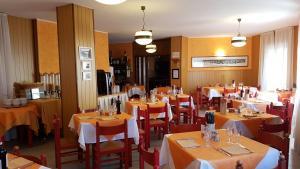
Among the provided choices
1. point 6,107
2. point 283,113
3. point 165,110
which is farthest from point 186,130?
point 6,107

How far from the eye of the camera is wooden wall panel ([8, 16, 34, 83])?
19.2 feet

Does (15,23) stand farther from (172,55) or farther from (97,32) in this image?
(172,55)

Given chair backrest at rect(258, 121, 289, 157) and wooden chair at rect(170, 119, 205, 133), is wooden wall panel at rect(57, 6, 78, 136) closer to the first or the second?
wooden chair at rect(170, 119, 205, 133)

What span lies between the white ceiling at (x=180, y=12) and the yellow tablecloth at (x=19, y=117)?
2.11m

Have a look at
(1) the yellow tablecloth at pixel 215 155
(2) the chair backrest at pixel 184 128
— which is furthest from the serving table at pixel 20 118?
(1) the yellow tablecloth at pixel 215 155

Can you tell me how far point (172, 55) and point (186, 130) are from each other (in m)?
7.30

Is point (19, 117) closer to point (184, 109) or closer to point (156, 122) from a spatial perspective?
point (156, 122)

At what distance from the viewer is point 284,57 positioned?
320 inches

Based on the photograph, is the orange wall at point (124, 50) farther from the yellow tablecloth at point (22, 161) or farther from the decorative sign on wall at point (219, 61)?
the yellow tablecloth at point (22, 161)

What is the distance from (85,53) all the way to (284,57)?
656 cm

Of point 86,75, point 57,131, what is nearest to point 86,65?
point 86,75

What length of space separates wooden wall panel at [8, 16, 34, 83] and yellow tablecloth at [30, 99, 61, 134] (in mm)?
1132

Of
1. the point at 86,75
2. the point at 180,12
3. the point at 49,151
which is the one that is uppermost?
the point at 180,12
